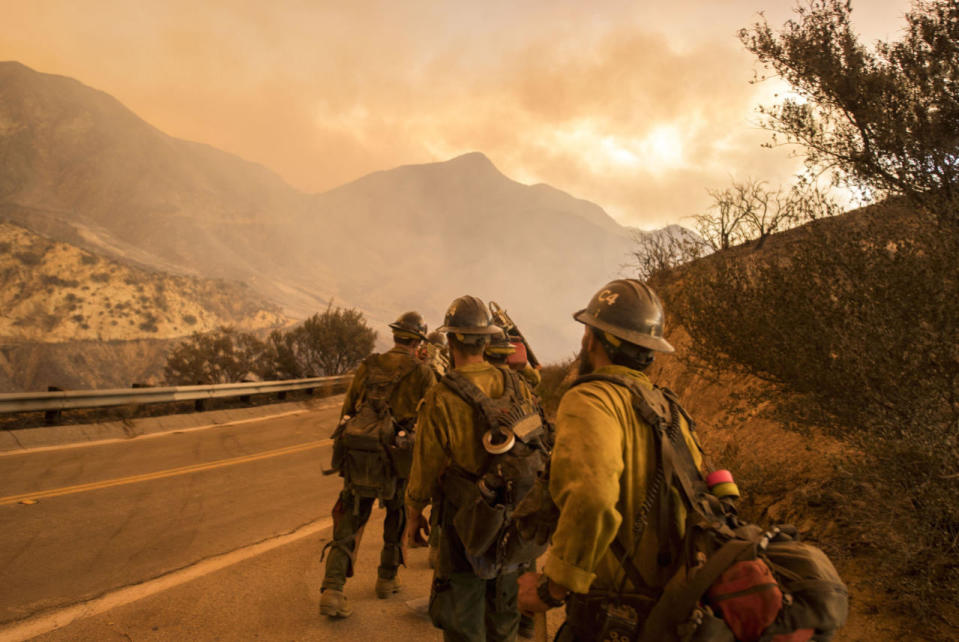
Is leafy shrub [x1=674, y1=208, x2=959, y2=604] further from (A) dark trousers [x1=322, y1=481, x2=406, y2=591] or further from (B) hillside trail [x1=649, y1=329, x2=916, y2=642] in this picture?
(A) dark trousers [x1=322, y1=481, x2=406, y2=591]

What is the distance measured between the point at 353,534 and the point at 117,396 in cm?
841

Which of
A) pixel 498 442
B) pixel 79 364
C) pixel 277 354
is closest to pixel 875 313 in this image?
pixel 498 442

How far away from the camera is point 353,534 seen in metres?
4.55

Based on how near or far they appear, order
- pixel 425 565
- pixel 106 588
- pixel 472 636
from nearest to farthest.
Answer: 1. pixel 472 636
2. pixel 106 588
3. pixel 425 565

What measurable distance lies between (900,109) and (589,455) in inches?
335

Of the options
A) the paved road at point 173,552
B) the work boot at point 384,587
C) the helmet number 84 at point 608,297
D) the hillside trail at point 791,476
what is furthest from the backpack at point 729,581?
the work boot at point 384,587

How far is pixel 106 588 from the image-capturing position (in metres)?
4.59

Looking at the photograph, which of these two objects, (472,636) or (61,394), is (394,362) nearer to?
(472,636)

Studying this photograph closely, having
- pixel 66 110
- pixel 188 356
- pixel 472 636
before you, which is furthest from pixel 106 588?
pixel 66 110

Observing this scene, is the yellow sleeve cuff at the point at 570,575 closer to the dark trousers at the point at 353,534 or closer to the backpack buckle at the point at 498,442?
the backpack buckle at the point at 498,442

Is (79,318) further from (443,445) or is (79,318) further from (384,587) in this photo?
(443,445)

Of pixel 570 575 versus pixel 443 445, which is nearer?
pixel 570 575

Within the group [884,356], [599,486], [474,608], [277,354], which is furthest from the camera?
[277,354]

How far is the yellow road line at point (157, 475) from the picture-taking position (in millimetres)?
6715
